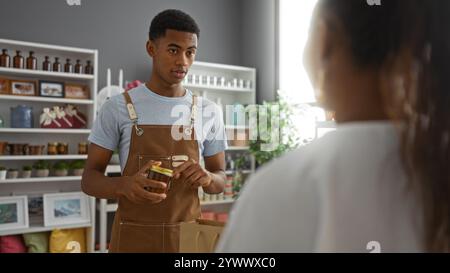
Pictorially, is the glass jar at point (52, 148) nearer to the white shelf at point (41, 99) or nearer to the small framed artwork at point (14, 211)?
the white shelf at point (41, 99)

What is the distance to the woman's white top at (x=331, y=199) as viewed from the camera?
1.34 ft

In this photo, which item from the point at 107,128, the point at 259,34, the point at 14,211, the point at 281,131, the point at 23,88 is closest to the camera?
the point at 107,128

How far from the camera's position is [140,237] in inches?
37.9

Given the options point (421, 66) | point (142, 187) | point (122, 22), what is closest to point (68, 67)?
point (122, 22)

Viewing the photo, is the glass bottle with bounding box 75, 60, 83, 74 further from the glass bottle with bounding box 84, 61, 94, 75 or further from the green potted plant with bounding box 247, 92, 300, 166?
the green potted plant with bounding box 247, 92, 300, 166

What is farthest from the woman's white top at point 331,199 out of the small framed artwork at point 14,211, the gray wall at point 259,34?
the small framed artwork at point 14,211

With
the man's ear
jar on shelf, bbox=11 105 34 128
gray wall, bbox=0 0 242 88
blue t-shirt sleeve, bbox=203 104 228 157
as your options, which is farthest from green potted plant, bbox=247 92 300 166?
jar on shelf, bbox=11 105 34 128

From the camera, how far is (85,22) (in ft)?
5.09

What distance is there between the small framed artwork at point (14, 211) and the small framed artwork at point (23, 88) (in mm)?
654

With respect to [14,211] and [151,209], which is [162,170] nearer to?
[151,209]

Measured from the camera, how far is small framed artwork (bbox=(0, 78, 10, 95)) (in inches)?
95.8

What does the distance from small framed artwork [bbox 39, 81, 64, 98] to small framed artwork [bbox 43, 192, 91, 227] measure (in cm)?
63

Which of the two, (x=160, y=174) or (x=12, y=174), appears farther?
(x=12, y=174)

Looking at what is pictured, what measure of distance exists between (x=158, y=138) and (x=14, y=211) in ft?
5.19
